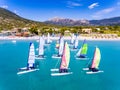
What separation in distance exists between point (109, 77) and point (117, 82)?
13.5 ft

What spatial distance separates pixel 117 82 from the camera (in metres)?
51.8

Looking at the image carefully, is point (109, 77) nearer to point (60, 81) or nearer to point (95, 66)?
point (95, 66)

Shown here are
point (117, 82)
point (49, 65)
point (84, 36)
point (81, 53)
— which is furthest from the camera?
point (84, 36)

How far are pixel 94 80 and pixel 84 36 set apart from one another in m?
146

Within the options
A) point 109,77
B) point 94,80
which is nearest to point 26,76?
point 94,80

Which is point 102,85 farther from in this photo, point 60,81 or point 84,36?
point 84,36

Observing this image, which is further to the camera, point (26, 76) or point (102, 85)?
point (26, 76)

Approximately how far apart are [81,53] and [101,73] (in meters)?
23.5

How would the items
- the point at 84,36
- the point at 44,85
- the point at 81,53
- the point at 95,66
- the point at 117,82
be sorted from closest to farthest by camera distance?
the point at 44,85 → the point at 117,82 → the point at 95,66 → the point at 81,53 → the point at 84,36

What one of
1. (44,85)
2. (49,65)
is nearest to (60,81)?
(44,85)

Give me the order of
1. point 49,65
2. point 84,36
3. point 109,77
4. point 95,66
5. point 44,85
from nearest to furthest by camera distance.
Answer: point 44,85
point 109,77
point 95,66
point 49,65
point 84,36

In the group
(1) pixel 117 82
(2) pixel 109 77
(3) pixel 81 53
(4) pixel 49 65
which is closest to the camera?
(1) pixel 117 82

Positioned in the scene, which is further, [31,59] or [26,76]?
[31,59]

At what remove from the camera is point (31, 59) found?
58.6 metres
